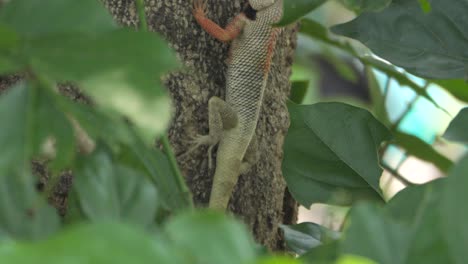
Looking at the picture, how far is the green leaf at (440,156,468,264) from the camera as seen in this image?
569 mm

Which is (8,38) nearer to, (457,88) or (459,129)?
(459,129)

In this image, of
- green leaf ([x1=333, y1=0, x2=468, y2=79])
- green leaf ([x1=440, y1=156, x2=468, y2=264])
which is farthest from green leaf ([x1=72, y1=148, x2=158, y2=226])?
green leaf ([x1=333, y1=0, x2=468, y2=79])

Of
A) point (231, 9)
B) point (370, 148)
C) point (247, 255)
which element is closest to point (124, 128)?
point (247, 255)

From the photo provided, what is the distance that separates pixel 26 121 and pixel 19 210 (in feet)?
0.29

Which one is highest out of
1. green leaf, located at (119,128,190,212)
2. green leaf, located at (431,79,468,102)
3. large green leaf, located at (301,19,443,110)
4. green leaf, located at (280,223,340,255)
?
green leaf, located at (119,128,190,212)

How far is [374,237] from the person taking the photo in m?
0.64

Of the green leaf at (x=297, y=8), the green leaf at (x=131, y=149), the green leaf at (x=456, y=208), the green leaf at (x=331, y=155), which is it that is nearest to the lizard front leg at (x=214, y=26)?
the green leaf at (x=331, y=155)

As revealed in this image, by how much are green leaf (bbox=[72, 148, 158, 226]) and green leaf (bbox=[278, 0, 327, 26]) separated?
358 millimetres

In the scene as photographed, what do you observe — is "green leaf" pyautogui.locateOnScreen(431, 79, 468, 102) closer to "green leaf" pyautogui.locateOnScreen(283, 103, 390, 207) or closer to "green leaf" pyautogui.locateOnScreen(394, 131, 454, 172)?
"green leaf" pyautogui.locateOnScreen(394, 131, 454, 172)

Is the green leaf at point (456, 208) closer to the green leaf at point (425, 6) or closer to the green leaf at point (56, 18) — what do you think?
the green leaf at point (56, 18)

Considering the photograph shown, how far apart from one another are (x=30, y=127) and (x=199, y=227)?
0.17 meters

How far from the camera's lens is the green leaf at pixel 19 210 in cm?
62

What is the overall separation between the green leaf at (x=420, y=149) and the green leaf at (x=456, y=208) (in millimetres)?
1388

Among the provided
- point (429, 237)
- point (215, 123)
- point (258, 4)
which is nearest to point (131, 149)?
point (429, 237)
